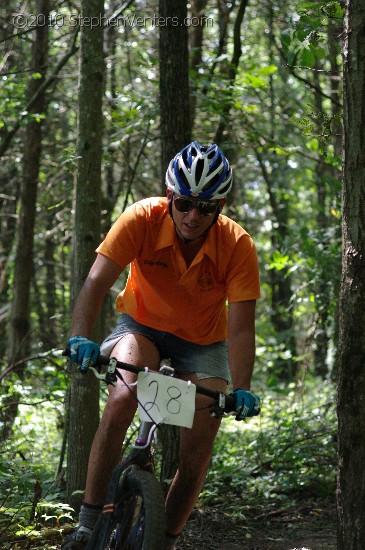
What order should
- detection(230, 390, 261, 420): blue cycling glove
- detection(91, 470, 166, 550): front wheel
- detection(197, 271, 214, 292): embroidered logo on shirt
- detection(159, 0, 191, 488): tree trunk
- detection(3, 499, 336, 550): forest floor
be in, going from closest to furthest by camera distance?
detection(91, 470, 166, 550): front wheel
detection(230, 390, 261, 420): blue cycling glove
detection(197, 271, 214, 292): embroidered logo on shirt
detection(3, 499, 336, 550): forest floor
detection(159, 0, 191, 488): tree trunk

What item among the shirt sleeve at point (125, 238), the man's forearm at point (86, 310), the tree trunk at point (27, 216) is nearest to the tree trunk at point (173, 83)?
the shirt sleeve at point (125, 238)

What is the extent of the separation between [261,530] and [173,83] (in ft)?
11.9

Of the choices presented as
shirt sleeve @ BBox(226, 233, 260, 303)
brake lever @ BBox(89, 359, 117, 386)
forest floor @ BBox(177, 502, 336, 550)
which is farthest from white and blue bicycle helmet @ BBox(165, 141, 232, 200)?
forest floor @ BBox(177, 502, 336, 550)

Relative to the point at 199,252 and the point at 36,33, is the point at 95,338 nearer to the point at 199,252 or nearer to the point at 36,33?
the point at 199,252

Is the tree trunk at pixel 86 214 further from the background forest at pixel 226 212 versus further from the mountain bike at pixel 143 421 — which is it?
the mountain bike at pixel 143 421

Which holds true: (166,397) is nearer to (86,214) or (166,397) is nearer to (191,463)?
(191,463)

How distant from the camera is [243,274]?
398 centimetres

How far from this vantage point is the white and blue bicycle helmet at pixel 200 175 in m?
3.88

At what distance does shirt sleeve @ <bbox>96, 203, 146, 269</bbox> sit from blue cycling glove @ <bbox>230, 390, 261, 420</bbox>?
36.2 inches

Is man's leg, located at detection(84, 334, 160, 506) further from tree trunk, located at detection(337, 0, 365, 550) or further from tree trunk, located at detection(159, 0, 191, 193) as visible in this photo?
tree trunk, located at detection(159, 0, 191, 193)

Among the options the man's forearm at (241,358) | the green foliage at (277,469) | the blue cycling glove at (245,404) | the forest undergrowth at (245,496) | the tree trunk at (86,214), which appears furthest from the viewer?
the green foliage at (277,469)

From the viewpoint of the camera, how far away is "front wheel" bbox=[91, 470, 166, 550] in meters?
3.12

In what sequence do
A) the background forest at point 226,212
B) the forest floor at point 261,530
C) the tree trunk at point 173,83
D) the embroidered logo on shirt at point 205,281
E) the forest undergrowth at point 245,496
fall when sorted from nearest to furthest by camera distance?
the embroidered logo on shirt at point 205,281 → the forest undergrowth at point 245,496 → the forest floor at point 261,530 → the background forest at point 226,212 → the tree trunk at point 173,83

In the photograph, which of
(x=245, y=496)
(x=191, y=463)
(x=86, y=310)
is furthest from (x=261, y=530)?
(x=86, y=310)
